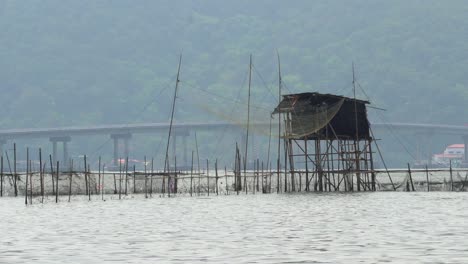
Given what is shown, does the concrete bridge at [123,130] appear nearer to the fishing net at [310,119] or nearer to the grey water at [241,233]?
the fishing net at [310,119]

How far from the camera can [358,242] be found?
99.8ft

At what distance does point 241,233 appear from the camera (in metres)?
35.1

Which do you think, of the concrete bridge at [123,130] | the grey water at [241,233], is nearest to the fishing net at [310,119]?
the grey water at [241,233]

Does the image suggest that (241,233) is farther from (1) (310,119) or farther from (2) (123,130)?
(2) (123,130)

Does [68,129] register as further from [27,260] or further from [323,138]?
[27,260]

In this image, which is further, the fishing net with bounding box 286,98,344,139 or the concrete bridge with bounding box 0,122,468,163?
the concrete bridge with bounding box 0,122,468,163

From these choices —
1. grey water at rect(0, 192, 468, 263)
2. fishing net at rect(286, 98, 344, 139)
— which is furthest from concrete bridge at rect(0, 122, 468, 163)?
grey water at rect(0, 192, 468, 263)

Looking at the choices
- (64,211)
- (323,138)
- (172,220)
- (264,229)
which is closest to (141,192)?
(323,138)

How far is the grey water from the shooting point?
88.7ft

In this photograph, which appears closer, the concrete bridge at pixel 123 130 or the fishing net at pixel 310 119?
the fishing net at pixel 310 119

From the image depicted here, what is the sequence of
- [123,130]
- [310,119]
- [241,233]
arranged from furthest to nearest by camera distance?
[123,130] < [310,119] < [241,233]

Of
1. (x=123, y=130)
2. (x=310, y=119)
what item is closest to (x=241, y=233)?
(x=310, y=119)

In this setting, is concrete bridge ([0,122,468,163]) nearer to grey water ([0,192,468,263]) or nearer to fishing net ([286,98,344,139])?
fishing net ([286,98,344,139])

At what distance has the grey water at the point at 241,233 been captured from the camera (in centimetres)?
2705
